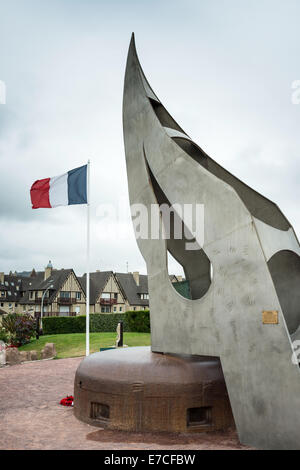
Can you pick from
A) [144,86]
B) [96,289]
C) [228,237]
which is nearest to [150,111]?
[144,86]

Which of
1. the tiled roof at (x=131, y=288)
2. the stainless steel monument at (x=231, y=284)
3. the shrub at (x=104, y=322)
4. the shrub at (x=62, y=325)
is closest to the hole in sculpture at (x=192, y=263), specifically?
the stainless steel monument at (x=231, y=284)

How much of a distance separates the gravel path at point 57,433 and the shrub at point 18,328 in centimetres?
2068

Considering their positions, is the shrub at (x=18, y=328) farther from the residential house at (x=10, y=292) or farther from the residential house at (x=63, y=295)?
the residential house at (x=10, y=292)

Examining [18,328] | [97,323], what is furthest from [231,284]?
[97,323]

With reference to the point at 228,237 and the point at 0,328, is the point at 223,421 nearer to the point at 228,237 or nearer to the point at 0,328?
the point at 228,237

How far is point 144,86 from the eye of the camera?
13.5m

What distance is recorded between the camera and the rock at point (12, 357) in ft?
80.2

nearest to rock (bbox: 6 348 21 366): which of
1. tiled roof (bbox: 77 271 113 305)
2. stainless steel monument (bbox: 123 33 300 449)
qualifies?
stainless steel monument (bbox: 123 33 300 449)

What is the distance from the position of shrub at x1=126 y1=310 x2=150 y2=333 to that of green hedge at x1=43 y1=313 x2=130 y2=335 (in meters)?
2.87

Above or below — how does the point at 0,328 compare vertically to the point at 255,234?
below

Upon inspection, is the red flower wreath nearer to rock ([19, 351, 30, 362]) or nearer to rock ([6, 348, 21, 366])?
rock ([6, 348, 21, 366])

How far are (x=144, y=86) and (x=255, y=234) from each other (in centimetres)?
718

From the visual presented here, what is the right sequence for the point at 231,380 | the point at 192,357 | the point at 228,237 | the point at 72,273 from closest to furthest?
1. the point at 231,380
2. the point at 228,237
3. the point at 192,357
4. the point at 72,273

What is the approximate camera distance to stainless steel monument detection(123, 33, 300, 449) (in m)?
8.45
